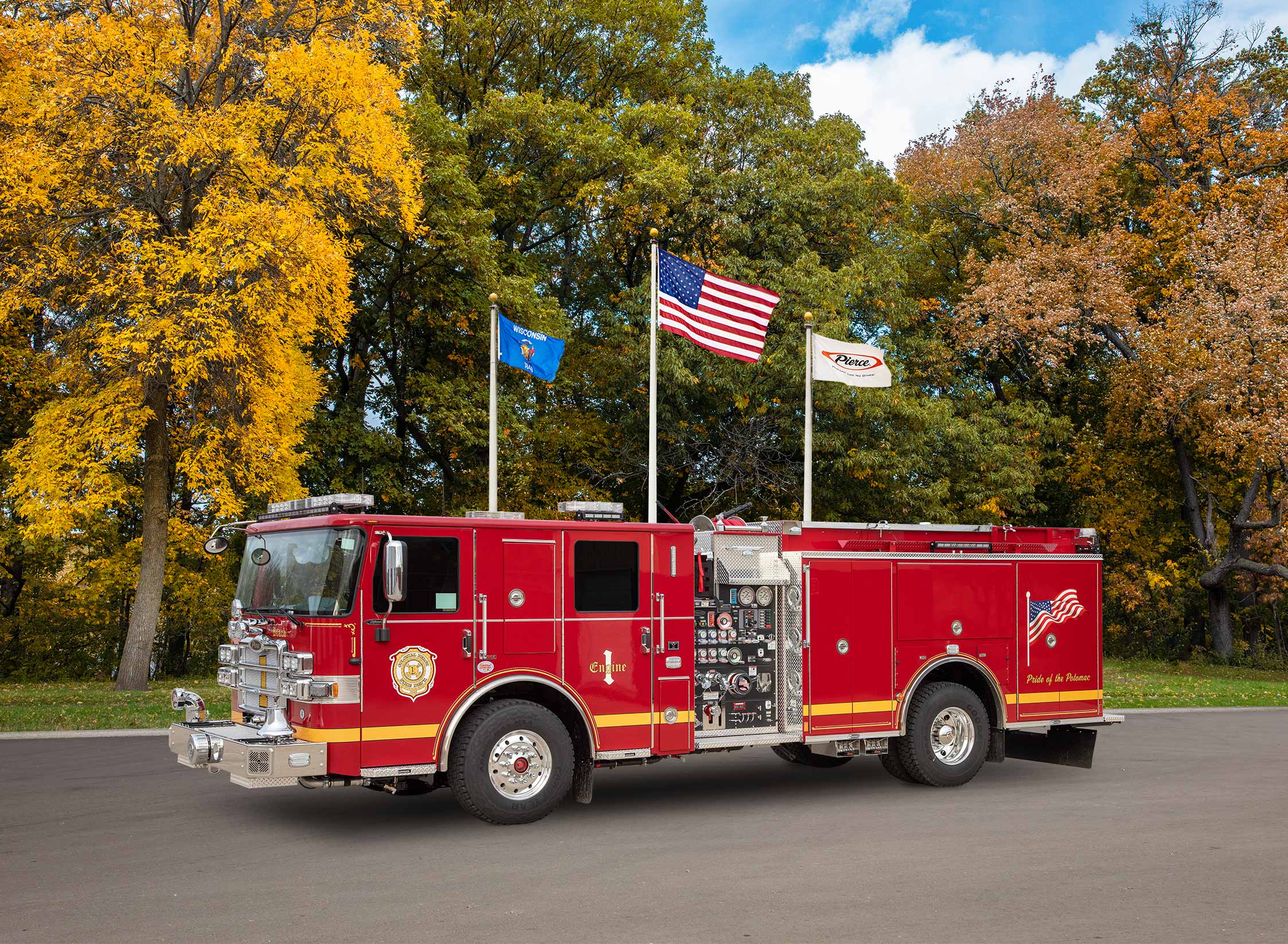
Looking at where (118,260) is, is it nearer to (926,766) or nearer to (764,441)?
(764,441)

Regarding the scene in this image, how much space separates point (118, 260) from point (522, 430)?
31.2ft

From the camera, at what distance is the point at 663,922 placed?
6898 mm

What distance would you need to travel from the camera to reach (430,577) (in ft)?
31.3

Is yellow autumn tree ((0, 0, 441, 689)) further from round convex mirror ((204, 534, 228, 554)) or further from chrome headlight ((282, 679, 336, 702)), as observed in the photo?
chrome headlight ((282, 679, 336, 702))

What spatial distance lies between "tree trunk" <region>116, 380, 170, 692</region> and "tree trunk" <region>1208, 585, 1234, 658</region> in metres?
30.7

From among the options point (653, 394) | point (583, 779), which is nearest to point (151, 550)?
point (653, 394)

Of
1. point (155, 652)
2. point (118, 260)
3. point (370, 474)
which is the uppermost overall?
point (118, 260)

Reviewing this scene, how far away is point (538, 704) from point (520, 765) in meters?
0.57

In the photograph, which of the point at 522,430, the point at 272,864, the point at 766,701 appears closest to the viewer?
the point at 272,864

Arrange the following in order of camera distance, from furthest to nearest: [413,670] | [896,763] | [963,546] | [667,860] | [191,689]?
[191,689] → [963,546] → [896,763] → [413,670] → [667,860]

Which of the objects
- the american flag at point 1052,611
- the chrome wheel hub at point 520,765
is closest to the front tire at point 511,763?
the chrome wheel hub at point 520,765

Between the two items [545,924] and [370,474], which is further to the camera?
[370,474]

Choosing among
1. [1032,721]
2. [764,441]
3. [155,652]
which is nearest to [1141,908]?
[1032,721]

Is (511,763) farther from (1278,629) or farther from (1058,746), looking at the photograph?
(1278,629)
